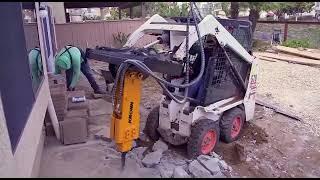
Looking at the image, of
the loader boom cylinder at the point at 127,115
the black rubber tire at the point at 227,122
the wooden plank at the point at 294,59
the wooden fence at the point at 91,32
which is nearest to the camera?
the loader boom cylinder at the point at 127,115

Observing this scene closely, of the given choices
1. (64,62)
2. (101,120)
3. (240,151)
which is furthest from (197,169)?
(64,62)

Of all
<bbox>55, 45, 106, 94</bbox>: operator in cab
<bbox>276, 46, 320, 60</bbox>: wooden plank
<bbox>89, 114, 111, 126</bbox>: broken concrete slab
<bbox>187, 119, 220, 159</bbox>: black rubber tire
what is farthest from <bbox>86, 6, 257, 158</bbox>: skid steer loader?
<bbox>276, 46, 320, 60</bbox>: wooden plank

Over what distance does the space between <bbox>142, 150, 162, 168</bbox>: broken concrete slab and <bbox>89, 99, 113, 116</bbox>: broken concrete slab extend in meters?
2.25

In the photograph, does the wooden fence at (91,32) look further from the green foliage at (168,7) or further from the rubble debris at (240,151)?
the rubble debris at (240,151)

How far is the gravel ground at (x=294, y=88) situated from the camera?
6.80m

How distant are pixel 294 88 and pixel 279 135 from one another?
3.25 metres

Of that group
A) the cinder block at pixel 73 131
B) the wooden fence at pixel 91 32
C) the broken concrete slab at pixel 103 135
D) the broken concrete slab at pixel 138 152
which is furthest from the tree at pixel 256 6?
the wooden fence at pixel 91 32

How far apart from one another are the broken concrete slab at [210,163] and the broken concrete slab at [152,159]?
0.54 metres

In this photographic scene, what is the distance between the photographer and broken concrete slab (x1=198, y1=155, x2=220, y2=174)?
13.5ft

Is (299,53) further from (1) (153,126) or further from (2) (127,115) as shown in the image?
(2) (127,115)

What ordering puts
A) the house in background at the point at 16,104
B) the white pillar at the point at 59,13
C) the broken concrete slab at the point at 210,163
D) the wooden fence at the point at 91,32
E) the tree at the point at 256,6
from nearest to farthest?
the tree at the point at 256,6, the house in background at the point at 16,104, the broken concrete slab at the point at 210,163, the wooden fence at the point at 91,32, the white pillar at the point at 59,13

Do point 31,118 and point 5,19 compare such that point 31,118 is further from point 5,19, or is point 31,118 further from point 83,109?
point 83,109

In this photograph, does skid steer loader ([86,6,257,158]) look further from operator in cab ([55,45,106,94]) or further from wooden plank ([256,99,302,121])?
operator in cab ([55,45,106,94])

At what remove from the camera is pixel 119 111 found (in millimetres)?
3645
